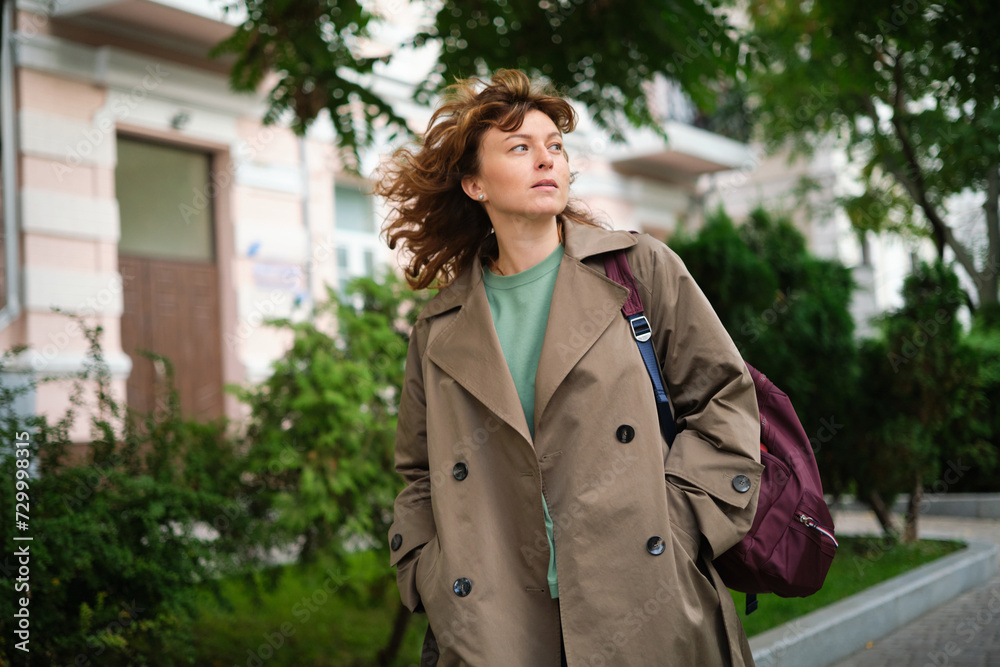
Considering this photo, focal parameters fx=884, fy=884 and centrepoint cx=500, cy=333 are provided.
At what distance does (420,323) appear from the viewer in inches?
107

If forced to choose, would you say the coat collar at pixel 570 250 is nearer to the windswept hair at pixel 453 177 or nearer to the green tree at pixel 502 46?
the windswept hair at pixel 453 177

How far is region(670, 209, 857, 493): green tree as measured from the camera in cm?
653

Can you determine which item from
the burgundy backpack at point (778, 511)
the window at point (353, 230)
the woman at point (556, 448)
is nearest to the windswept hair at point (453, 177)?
the woman at point (556, 448)

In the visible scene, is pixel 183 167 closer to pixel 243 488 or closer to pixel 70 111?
pixel 70 111

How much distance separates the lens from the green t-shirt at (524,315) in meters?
2.46

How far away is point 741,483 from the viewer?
2.24 m

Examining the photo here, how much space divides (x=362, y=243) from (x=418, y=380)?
31.6ft

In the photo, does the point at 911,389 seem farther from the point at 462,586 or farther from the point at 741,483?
the point at 462,586

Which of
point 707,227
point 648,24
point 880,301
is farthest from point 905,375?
point 880,301

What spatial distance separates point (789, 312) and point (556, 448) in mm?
5128

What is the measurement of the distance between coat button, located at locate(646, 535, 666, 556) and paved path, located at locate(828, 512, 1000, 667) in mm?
3059

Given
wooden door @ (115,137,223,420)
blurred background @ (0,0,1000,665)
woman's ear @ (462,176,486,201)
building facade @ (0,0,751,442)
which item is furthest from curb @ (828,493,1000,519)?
woman's ear @ (462,176,486,201)

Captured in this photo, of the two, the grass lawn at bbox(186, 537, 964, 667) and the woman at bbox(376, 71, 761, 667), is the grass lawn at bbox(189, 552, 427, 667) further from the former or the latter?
the woman at bbox(376, 71, 761, 667)

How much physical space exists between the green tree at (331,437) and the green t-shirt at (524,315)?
2371 millimetres
